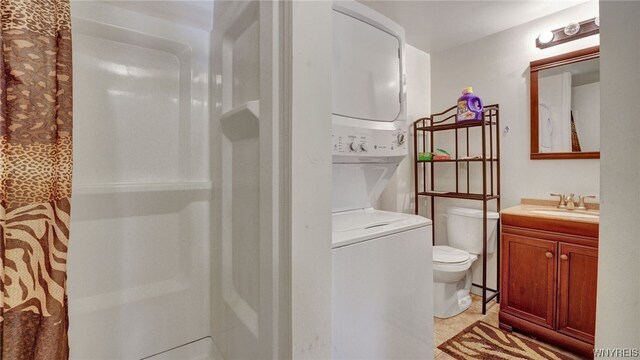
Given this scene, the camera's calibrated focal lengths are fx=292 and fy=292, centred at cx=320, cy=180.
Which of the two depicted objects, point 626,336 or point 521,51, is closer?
point 626,336

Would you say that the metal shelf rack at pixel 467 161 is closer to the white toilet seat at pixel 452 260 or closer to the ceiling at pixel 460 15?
the white toilet seat at pixel 452 260

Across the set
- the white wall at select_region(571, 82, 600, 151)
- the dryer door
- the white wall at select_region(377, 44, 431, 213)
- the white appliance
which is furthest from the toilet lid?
the dryer door

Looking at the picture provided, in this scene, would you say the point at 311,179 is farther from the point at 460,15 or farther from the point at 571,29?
the point at 571,29

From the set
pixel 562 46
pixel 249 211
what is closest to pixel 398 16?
pixel 562 46

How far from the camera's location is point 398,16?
7.72 feet

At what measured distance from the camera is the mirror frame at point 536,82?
6.99 feet

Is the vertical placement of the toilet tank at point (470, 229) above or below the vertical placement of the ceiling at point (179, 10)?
below

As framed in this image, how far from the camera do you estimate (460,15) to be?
2.31 meters

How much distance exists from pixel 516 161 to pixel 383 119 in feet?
5.39

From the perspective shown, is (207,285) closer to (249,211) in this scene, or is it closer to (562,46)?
(249,211)

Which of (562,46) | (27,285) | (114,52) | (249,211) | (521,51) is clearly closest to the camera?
(27,285)

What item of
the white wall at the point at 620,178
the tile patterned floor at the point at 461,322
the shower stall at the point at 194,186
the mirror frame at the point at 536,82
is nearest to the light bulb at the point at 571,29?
the mirror frame at the point at 536,82

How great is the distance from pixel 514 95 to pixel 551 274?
1.47 m

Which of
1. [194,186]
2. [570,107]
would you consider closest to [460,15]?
[570,107]
